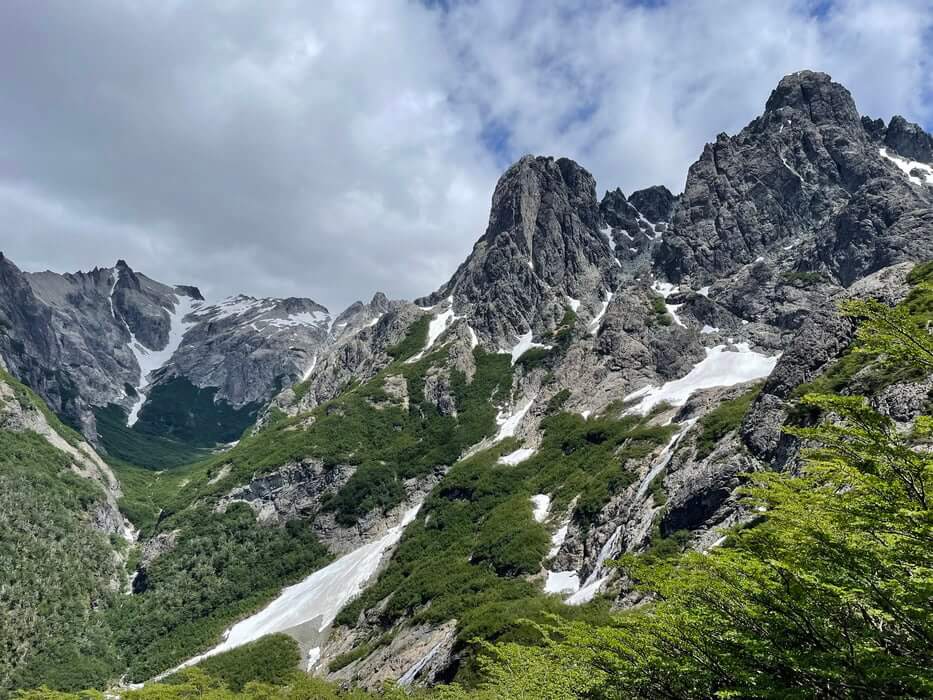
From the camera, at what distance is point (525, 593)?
91.8 meters

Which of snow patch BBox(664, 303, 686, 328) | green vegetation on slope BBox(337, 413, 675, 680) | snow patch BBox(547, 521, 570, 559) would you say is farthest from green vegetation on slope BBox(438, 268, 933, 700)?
snow patch BBox(664, 303, 686, 328)

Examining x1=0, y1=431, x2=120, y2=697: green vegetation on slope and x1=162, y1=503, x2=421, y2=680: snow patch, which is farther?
x1=162, y1=503, x2=421, y2=680: snow patch

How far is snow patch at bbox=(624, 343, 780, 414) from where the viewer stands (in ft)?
486

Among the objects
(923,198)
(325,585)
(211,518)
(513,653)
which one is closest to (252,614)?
(325,585)

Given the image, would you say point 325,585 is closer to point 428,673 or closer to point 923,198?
point 428,673

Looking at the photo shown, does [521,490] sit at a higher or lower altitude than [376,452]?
lower

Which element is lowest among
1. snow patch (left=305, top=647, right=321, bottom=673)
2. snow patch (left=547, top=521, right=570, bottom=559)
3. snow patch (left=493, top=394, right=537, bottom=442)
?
snow patch (left=305, top=647, right=321, bottom=673)

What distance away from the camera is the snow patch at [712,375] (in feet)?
486

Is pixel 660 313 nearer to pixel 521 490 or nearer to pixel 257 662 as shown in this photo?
pixel 521 490

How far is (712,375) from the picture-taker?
514ft

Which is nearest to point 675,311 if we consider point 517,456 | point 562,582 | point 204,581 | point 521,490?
point 517,456

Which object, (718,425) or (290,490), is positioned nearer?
(718,425)

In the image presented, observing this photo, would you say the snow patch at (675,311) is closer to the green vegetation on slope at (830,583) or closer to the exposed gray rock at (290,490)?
the exposed gray rock at (290,490)

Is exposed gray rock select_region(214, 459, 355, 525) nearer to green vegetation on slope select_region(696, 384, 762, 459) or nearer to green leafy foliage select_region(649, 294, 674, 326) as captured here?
green leafy foliage select_region(649, 294, 674, 326)
